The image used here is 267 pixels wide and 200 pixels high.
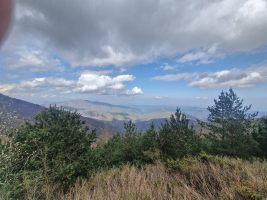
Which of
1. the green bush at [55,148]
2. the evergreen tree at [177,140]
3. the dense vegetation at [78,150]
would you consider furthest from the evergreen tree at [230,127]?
the green bush at [55,148]

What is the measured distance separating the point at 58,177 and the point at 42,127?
194cm

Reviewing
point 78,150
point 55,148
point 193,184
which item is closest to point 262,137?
point 78,150

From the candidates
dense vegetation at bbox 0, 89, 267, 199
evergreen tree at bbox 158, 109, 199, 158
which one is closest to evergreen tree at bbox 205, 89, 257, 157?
dense vegetation at bbox 0, 89, 267, 199

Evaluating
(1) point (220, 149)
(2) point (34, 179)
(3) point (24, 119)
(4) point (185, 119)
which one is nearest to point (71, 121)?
(3) point (24, 119)

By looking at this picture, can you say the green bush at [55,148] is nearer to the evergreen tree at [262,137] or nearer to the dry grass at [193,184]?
the dry grass at [193,184]

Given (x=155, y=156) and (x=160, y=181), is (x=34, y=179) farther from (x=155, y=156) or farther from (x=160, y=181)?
(x=155, y=156)

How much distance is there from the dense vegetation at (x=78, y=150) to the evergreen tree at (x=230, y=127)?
0.07 meters

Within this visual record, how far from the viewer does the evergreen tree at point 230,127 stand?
22.8m

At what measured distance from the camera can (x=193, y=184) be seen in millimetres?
8492

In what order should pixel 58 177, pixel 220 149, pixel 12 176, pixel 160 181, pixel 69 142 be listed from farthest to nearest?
pixel 220 149 → pixel 69 142 → pixel 58 177 → pixel 160 181 → pixel 12 176

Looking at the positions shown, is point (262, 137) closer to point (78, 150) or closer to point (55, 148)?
point (78, 150)

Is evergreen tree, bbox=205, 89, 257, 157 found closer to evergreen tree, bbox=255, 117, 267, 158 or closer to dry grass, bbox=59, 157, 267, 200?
evergreen tree, bbox=255, 117, 267, 158

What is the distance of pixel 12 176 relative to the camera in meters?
7.99

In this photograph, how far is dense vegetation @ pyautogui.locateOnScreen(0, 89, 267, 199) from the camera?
860cm
